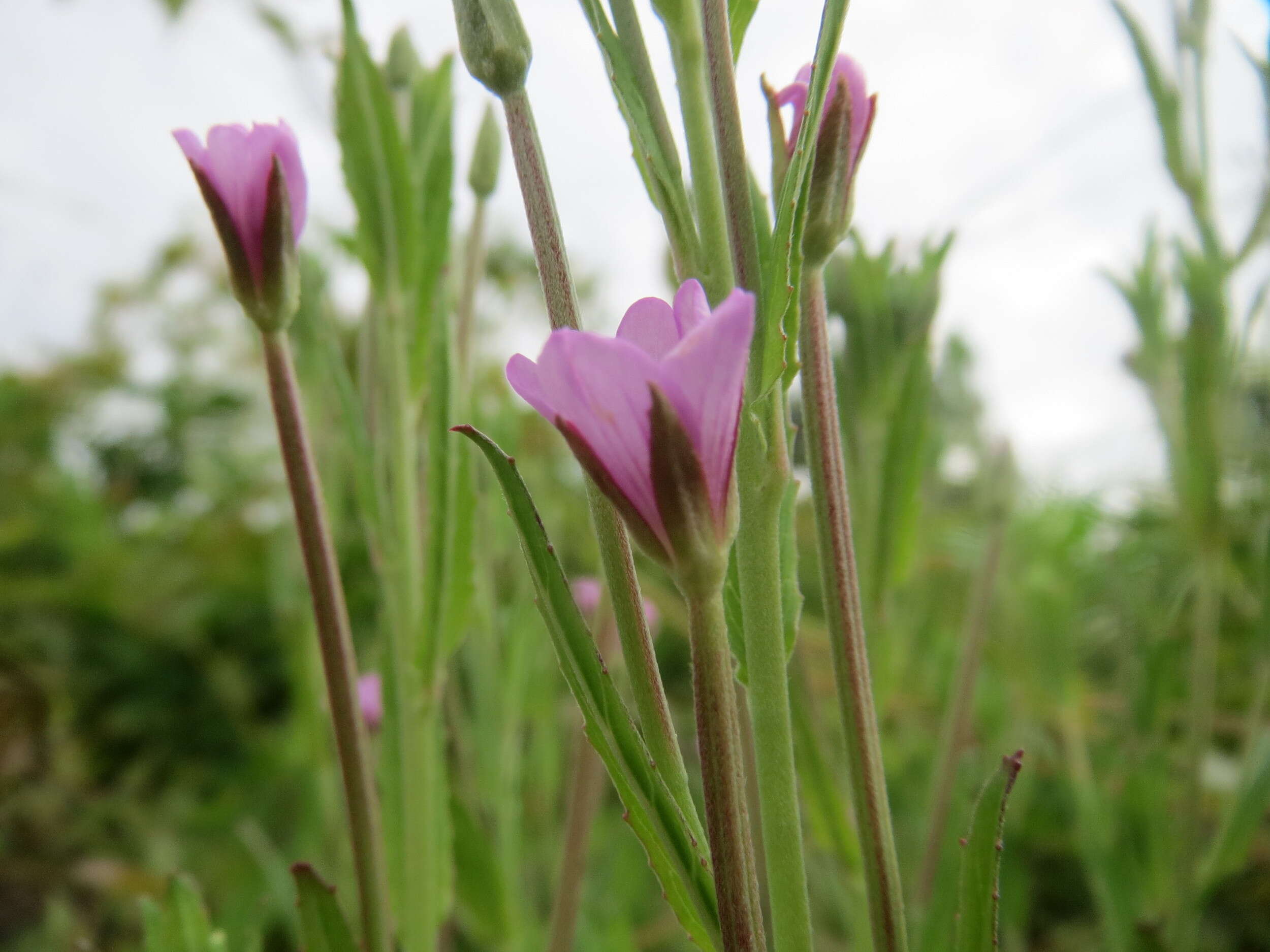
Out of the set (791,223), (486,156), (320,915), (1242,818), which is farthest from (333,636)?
(1242,818)

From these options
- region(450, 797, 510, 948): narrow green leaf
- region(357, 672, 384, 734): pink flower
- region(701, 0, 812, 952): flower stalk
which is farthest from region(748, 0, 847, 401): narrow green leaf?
region(357, 672, 384, 734): pink flower

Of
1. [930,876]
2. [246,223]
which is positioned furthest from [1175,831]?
[246,223]

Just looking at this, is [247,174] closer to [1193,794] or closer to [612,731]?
[612,731]

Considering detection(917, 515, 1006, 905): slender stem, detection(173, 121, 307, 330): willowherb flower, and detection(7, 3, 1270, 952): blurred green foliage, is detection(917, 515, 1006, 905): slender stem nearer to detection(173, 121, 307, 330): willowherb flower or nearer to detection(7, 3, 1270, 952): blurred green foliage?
detection(7, 3, 1270, 952): blurred green foliage

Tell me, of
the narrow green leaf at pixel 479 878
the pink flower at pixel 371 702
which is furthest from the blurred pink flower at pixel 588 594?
the narrow green leaf at pixel 479 878

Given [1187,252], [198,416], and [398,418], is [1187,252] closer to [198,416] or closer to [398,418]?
[398,418]
